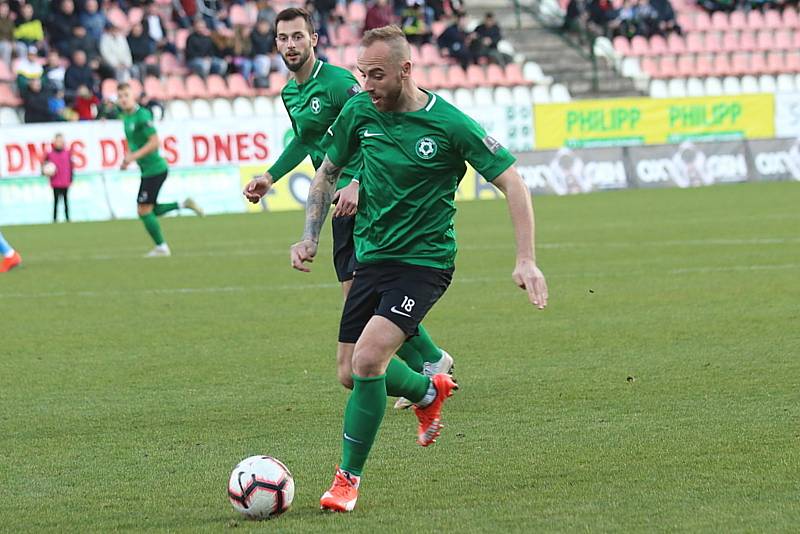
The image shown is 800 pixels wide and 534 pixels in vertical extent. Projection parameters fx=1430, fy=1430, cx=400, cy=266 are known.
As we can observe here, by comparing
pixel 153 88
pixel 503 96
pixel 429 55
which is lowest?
pixel 503 96

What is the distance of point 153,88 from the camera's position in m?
27.9

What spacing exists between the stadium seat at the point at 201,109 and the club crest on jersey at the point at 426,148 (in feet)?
75.6

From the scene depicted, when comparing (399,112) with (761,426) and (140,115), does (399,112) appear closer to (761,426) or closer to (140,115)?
(761,426)

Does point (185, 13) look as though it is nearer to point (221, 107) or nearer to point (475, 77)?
point (221, 107)

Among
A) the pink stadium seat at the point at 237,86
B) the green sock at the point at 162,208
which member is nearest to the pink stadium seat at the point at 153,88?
the pink stadium seat at the point at 237,86

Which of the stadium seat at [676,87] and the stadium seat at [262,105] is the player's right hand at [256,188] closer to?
the stadium seat at [262,105]

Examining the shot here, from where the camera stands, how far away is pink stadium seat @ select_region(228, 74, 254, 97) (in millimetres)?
28828

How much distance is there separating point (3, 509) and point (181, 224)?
18.8 meters

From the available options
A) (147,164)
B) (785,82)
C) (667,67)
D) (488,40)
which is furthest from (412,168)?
(785,82)

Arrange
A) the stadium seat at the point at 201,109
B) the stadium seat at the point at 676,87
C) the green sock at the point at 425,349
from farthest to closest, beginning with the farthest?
the stadium seat at the point at 676,87, the stadium seat at the point at 201,109, the green sock at the point at 425,349

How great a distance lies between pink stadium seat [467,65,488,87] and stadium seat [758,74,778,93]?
7534 mm

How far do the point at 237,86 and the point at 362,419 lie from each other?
24.0m

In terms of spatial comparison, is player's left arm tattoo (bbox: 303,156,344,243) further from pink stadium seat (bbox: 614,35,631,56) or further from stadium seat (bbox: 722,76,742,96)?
pink stadium seat (bbox: 614,35,631,56)

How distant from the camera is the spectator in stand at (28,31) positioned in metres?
26.5
